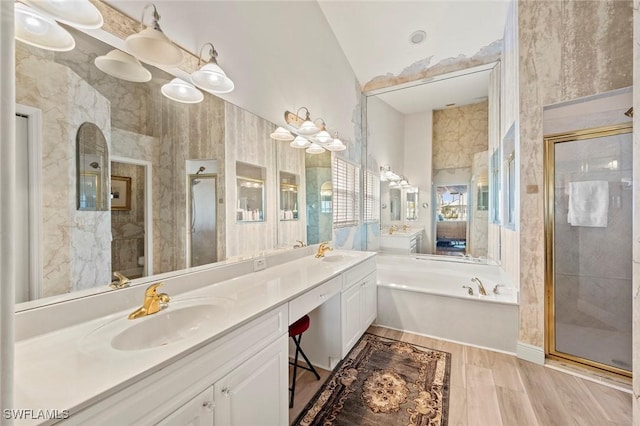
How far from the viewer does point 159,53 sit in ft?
3.93

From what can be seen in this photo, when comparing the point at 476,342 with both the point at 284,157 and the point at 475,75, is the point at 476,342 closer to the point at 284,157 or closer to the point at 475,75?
the point at 284,157

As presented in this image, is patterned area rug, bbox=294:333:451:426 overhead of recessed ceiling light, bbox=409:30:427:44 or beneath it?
beneath

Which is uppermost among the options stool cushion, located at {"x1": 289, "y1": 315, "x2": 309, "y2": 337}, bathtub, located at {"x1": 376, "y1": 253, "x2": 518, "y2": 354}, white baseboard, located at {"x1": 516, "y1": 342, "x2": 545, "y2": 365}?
stool cushion, located at {"x1": 289, "y1": 315, "x2": 309, "y2": 337}

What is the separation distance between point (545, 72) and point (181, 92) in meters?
2.84

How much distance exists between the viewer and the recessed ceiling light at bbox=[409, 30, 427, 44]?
3.00 m

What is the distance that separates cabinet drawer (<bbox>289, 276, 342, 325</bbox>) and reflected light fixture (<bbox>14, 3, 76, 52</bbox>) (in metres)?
1.49

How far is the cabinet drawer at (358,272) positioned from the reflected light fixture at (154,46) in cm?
181

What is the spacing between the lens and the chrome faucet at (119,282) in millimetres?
1129

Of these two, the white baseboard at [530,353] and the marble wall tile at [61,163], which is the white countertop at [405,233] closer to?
the white baseboard at [530,353]

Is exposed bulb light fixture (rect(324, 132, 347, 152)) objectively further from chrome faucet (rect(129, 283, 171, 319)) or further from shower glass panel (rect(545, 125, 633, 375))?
chrome faucet (rect(129, 283, 171, 319))

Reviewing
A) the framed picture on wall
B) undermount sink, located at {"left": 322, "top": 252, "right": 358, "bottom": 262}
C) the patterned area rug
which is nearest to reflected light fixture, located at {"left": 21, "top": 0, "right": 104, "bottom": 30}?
the framed picture on wall

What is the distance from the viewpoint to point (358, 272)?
→ 2.35 meters

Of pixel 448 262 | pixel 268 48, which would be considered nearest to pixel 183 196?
pixel 268 48

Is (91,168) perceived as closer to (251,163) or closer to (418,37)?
(251,163)
